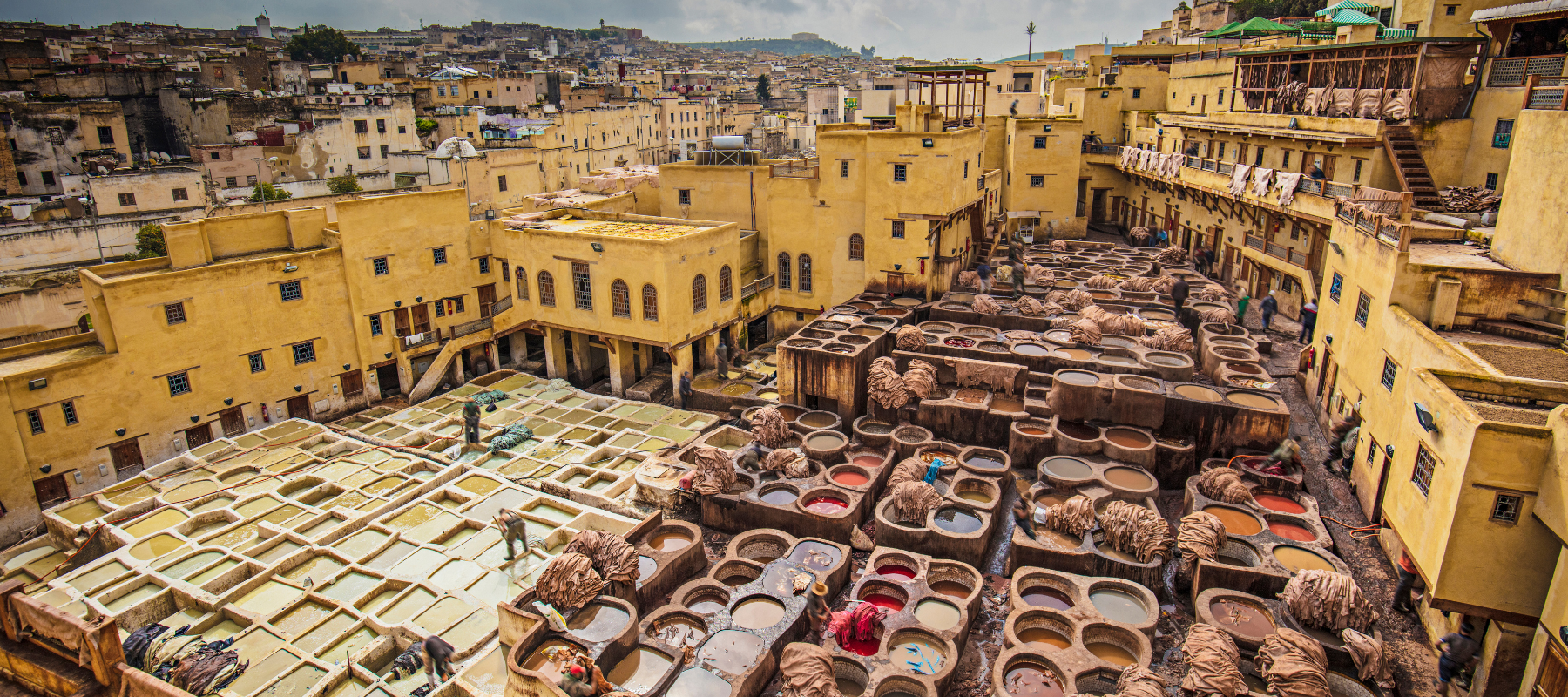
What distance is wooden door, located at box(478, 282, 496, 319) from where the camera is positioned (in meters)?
31.1

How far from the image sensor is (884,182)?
29.3 metres

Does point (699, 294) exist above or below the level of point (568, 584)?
above

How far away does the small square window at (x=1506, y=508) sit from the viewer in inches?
430

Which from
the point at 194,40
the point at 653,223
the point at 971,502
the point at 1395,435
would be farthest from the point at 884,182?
the point at 194,40

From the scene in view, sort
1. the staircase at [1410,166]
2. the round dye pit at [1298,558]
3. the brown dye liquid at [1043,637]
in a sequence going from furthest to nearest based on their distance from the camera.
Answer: the staircase at [1410,166], the round dye pit at [1298,558], the brown dye liquid at [1043,637]

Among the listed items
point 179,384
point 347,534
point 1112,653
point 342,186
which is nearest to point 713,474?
point 1112,653

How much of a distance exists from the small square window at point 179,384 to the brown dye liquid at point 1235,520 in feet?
91.9

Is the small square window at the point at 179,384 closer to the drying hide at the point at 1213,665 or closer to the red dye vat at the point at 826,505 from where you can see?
the red dye vat at the point at 826,505

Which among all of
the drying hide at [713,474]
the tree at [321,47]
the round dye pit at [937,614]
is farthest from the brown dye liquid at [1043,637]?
the tree at [321,47]

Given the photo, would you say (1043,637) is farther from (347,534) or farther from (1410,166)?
(1410,166)

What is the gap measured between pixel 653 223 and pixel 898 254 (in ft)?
31.2

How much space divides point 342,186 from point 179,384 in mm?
20522

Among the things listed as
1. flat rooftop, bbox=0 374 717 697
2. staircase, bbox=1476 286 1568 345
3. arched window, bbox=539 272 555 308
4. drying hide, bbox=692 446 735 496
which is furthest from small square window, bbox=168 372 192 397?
staircase, bbox=1476 286 1568 345

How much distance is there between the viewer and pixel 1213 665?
12.2 meters
